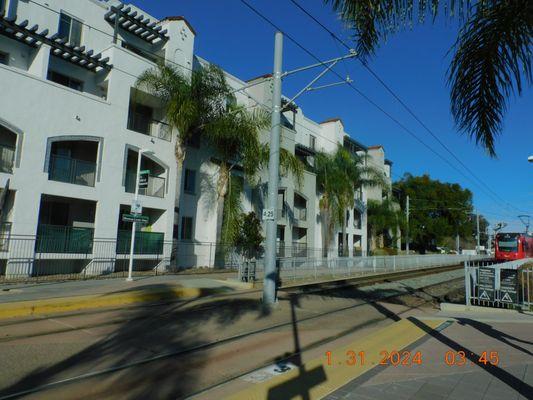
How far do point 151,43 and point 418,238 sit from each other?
53477 mm

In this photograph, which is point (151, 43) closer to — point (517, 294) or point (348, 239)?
point (517, 294)

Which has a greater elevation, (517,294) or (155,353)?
(517,294)

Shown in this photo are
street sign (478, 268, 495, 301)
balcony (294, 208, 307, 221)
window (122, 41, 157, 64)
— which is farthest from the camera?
balcony (294, 208, 307, 221)

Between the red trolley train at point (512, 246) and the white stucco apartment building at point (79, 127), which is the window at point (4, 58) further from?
the red trolley train at point (512, 246)

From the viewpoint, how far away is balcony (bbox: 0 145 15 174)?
16.5m

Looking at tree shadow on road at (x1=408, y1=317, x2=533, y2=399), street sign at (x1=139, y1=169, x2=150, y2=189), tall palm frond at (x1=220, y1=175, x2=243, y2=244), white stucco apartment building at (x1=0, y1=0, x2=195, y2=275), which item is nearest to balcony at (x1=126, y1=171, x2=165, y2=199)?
white stucco apartment building at (x1=0, y1=0, x2=195, y2=275)

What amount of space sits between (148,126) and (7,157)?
8.08 m

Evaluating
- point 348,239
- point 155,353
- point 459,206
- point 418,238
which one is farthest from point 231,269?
point 459,206

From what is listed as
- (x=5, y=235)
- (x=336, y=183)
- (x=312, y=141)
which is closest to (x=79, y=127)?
(x=5, y=235)

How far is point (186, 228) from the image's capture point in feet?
81.6

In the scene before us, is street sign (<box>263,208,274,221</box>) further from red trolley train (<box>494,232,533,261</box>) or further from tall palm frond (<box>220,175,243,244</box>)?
red trolley train (<box>494,232,533,261</box>)

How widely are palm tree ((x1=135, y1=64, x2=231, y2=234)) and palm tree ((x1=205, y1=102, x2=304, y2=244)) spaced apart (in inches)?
27.9

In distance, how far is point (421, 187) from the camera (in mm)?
68312

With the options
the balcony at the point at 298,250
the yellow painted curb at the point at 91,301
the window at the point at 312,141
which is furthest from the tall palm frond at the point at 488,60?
the window at the point at 312,141
